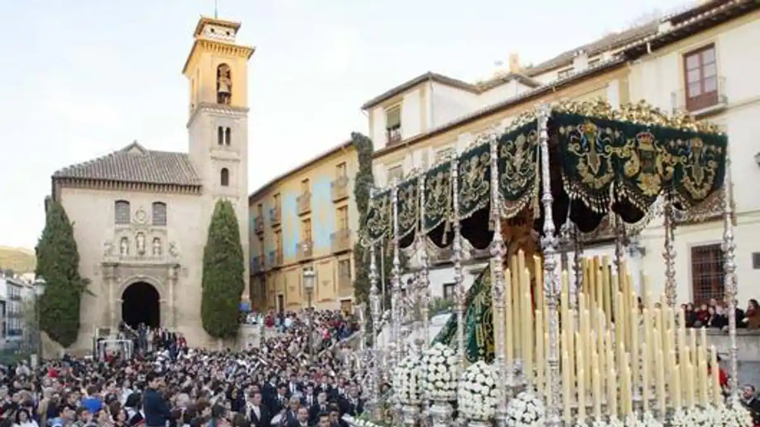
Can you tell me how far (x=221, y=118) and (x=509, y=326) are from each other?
29373mm

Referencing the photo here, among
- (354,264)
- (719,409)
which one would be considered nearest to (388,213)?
(719,409)

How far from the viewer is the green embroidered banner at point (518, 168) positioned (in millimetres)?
7402

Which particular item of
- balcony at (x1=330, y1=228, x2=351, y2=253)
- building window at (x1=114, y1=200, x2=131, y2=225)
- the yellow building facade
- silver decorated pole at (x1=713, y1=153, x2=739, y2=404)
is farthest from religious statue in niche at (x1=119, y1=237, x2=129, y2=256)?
silver decorated pole at (x1=713, y1=153, x2=739, y2=404)

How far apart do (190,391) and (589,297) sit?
635 cm

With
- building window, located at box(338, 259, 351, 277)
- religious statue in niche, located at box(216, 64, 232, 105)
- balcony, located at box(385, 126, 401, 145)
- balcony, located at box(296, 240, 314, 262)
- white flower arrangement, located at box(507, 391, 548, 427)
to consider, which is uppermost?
religious statue in niche, located at box(216, 64, 232, 105)

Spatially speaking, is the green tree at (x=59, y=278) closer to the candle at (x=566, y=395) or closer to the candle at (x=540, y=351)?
the candle at (x=540, y=351)

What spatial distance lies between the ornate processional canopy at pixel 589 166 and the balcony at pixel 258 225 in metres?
34.2

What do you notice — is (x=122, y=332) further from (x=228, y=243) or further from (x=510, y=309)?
(x=510, y=309)

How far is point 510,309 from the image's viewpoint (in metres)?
8.10

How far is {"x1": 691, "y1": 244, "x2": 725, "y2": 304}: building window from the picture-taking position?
18.4 meters

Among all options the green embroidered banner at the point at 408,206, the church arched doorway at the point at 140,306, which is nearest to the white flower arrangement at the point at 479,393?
the green embroidered banner at the point at 408,206

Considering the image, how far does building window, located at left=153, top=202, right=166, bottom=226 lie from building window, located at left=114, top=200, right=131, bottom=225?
1.07 metres

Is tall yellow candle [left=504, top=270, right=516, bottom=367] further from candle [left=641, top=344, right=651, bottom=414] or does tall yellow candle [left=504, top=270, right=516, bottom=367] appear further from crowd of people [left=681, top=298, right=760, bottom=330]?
Answer: crowd of people [left=681, top=298, right=760, bottom=330]

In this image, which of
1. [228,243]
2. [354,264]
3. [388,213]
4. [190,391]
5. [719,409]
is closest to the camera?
[719,409]
